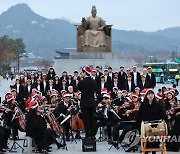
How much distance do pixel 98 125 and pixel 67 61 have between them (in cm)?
1153

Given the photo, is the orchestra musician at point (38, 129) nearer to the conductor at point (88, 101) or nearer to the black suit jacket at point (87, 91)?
the conductor at point (88, 101)

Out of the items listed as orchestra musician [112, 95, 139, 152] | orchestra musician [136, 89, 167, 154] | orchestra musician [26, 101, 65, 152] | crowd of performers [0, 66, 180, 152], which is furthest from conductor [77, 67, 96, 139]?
orchestra musician [136, 89, 167, 154]

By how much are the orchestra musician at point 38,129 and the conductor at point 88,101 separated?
0.88m

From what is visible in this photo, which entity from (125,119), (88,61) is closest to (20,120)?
(125,119)

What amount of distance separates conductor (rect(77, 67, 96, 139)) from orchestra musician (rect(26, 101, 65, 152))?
0.88 meters

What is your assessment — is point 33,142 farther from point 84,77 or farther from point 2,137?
point 84,77

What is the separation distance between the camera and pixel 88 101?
1130 centimetres

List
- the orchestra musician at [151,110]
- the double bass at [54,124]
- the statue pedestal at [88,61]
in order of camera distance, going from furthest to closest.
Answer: the statue pedestal at [88,61] < the double bass at [54,124] < the orchestra musician at [151,110]

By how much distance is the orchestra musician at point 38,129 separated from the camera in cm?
1066

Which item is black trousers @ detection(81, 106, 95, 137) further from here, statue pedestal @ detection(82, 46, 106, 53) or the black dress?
statue pedestal @ detection(82, 46, 106, 53)

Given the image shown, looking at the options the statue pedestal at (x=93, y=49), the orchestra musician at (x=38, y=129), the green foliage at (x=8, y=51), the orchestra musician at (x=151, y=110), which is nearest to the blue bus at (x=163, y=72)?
the statue pedestal at (x=93, y=49)

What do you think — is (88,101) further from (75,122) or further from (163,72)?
(163,72)

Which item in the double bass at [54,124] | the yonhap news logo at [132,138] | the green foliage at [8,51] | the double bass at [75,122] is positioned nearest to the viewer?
the yonhap news logo at [132,138]

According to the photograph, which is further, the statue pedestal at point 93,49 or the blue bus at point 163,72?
the blue bus at point 163,72
